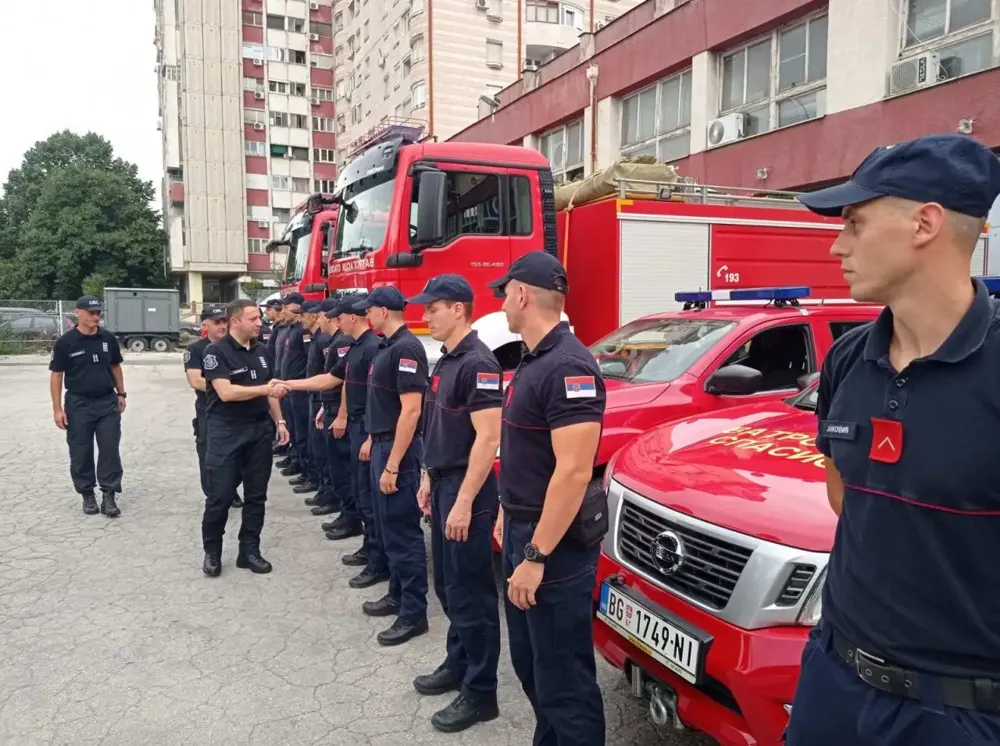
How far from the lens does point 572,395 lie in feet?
7.41

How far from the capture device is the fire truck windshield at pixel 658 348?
4453 mm

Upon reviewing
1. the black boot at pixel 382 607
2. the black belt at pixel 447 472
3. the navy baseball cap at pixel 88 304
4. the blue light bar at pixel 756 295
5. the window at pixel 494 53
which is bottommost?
the black boot at pixel 382 607

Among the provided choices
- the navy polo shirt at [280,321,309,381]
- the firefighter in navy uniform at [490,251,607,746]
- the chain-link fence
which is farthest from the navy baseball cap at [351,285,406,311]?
the chain-link fence

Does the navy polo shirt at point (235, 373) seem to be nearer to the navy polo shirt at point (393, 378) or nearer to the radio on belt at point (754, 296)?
the navy polo shirt at point (393, 378)

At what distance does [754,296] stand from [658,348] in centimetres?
71

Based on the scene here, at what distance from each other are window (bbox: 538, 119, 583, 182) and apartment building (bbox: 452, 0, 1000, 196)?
5 centimetres

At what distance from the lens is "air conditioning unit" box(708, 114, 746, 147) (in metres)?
13.0

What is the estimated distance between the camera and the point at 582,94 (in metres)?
17.2

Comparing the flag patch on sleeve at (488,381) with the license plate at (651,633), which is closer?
the license plate at (651,633)

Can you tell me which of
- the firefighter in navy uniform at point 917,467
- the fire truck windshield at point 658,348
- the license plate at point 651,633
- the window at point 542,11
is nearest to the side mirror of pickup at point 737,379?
the fire truck windshield at point 658,348

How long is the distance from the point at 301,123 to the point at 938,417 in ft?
168

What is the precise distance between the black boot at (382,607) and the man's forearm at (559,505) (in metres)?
2.08

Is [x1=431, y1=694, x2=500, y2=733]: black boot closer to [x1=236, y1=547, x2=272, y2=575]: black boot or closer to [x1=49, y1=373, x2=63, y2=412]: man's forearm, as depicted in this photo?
[x1=236, y1=547, x2=272, y2=575]: black boot

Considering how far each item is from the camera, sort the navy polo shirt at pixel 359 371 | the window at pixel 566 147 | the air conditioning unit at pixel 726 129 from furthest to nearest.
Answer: the window at pixel 566 147 < the air conditioning unit at pixel 726 129 < the navy polo shirt at pixel 359 371
